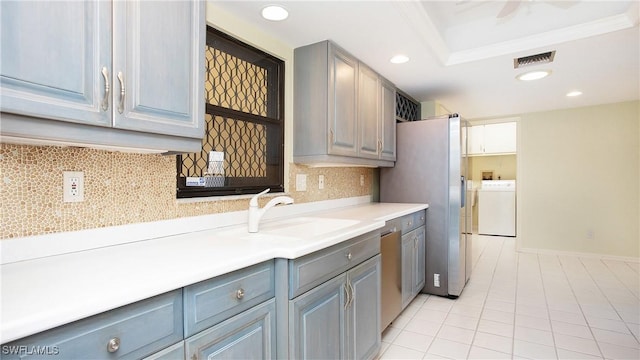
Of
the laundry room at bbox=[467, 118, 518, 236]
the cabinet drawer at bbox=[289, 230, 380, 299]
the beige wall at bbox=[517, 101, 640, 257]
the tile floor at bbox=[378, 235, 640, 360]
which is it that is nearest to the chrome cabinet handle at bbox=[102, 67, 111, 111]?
the cabinet drawer at bbox=[289, 230, 380, 299]

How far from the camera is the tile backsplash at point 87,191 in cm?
113

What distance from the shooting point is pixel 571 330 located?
7.98 ft

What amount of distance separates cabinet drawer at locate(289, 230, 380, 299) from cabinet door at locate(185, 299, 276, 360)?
5.2 inches

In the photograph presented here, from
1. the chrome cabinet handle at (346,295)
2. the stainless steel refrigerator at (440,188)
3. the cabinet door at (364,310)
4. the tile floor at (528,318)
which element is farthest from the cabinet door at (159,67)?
the stainless steel refrigerator at (440,188)

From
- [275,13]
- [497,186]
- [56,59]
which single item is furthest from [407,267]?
[497,186]

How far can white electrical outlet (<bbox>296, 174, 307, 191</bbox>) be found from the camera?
2.44m

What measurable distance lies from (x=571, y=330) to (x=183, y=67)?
3092mm

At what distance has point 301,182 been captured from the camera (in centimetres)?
248

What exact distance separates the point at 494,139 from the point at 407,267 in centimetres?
462

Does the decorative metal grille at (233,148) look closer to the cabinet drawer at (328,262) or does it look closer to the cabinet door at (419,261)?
the cabinet drawer at (328,262)

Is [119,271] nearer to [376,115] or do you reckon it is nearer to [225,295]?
[225,295]

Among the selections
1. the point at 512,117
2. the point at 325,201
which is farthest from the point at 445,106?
the point at 325,201

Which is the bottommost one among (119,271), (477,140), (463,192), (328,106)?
(119,271)

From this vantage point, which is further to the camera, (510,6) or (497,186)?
(497,186)
